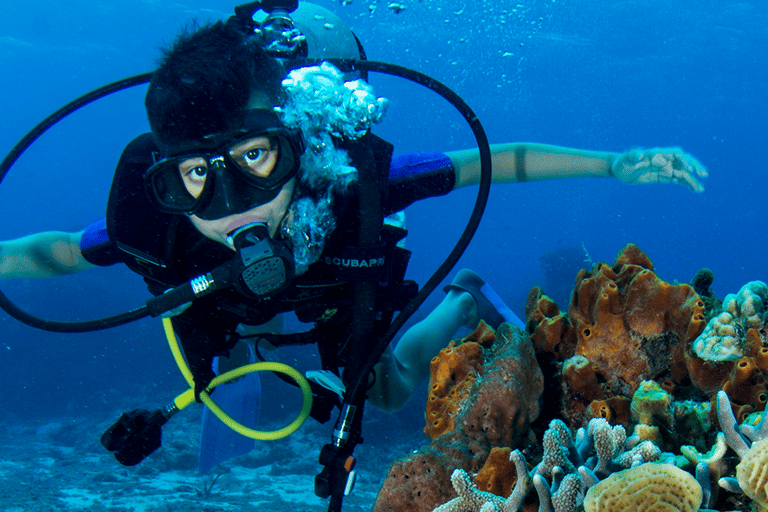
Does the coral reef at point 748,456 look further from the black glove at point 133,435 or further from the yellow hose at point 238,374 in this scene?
the black glove at point 133,435

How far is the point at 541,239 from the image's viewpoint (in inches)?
3477

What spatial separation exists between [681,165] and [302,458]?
9.56 meters

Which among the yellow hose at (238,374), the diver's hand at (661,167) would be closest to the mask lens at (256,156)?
the yellow hose at (238,374)

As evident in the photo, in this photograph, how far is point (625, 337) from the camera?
238cm

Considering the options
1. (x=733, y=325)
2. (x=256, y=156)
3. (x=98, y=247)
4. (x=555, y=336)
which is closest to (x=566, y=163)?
(x=555, y=336)

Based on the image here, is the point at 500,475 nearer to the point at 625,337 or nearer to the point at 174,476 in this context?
the point at 625,337

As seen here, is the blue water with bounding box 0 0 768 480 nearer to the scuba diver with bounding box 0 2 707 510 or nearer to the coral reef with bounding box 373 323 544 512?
the scuba diver with bounding box 0 2 707 510

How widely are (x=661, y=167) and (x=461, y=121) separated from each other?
80174 millimetres

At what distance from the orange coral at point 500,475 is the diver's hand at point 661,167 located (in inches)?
69.7

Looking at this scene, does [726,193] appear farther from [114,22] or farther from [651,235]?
[114,22]

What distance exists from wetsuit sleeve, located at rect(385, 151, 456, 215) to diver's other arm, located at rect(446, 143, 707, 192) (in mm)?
142

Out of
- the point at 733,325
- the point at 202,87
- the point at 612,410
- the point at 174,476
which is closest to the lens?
the point at 733,325

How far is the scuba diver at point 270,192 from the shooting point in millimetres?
2346

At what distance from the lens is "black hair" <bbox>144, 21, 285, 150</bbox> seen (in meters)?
2.26
